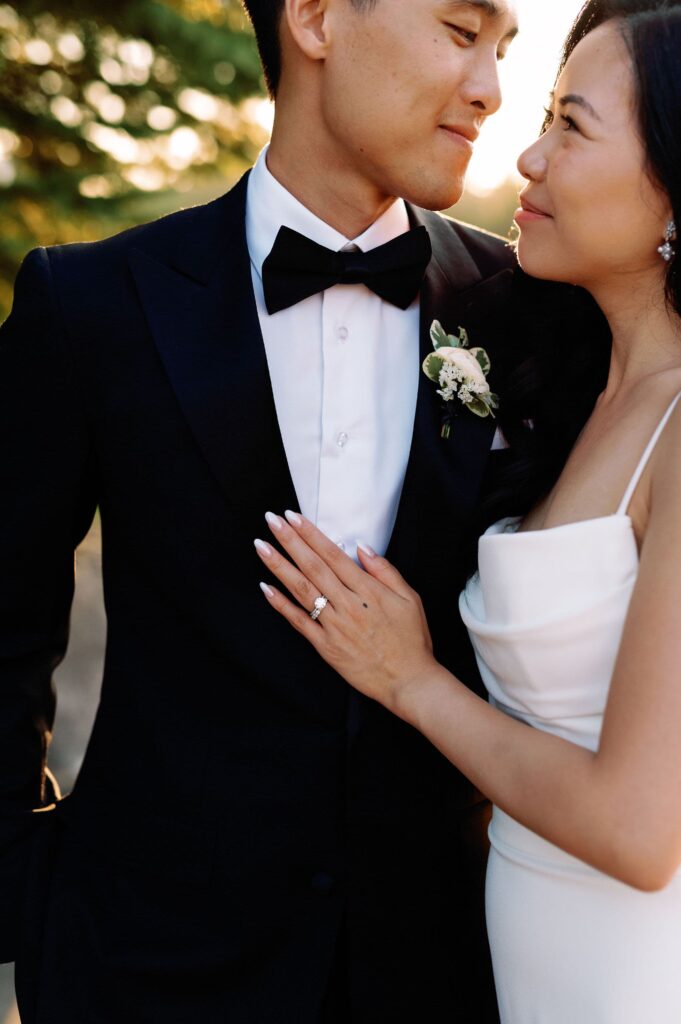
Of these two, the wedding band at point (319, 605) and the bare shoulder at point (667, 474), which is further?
the wedding band at point (319, 605)

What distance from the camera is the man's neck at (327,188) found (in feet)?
7.80

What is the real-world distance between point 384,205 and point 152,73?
4785 millimetres

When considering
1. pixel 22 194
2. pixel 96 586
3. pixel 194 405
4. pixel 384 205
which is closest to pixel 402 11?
pixel 384 205

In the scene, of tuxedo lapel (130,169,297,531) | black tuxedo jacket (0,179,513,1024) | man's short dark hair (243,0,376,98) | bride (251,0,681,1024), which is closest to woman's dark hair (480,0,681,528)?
bride (251,0,681,1024)

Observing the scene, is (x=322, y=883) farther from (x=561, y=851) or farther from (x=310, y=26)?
(x=310, y=26)

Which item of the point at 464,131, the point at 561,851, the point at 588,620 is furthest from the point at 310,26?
the point at 561,851

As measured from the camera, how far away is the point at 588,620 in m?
1.77

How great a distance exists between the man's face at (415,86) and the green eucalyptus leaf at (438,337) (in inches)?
11.1

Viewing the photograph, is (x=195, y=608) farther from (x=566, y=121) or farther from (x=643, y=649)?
(x=566, y=121)

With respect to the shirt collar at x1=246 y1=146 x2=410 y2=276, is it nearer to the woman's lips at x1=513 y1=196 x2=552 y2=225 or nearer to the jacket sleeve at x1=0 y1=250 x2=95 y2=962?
the woman's lips at x1=513 y1=196 x2=552 y2=225

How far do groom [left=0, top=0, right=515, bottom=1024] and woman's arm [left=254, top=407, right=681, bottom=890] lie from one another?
13 cm

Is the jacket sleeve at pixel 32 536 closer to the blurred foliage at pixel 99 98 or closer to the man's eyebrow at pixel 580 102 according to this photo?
the man's eyebrow at pixel 580 102

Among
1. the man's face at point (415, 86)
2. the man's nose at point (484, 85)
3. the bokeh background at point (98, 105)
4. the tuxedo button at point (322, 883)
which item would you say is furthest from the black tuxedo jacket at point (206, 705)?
the bokeh background at point (98, 105)

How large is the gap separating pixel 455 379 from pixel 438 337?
13 cm
